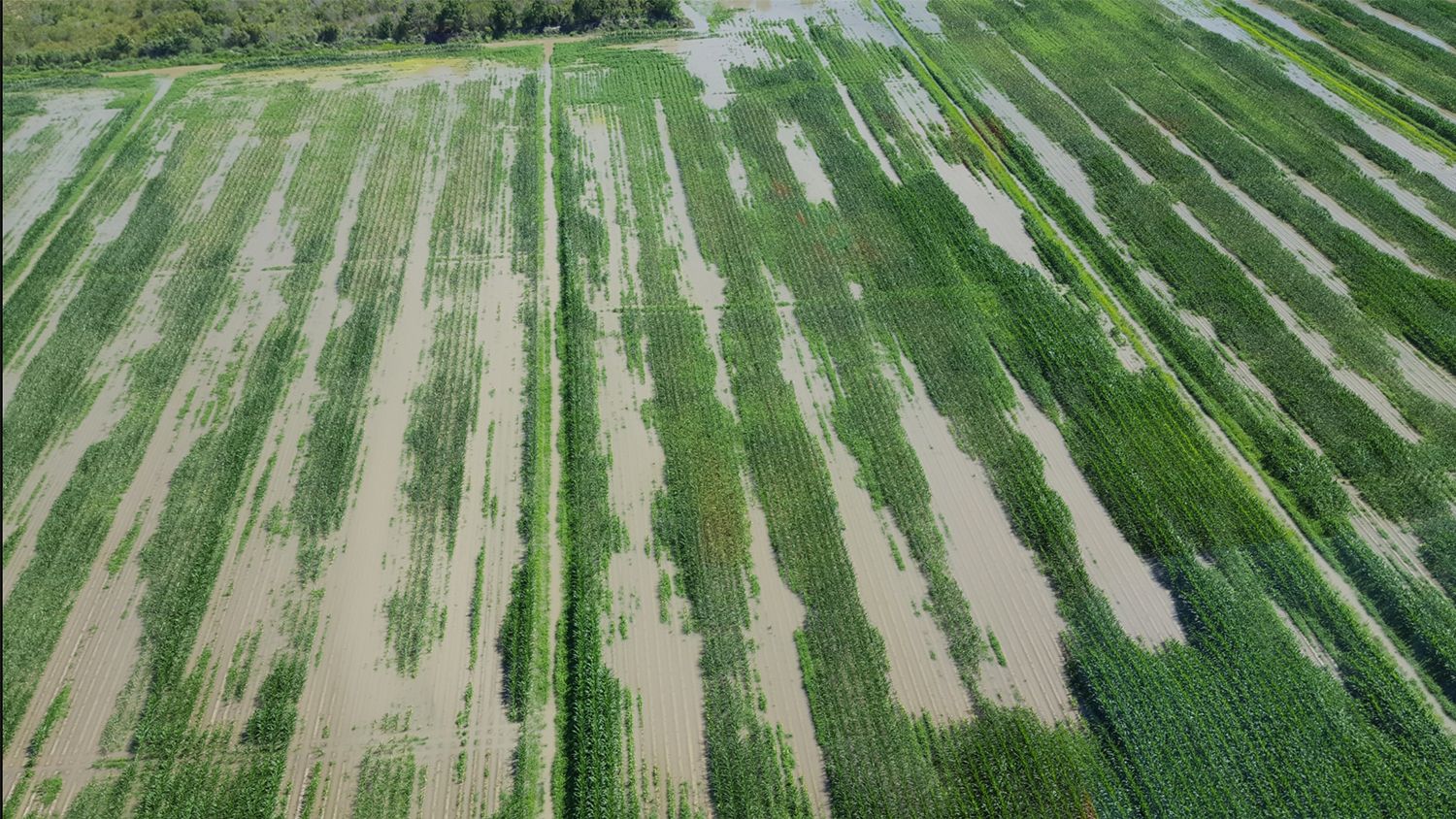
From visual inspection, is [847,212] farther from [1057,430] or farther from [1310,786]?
[1310,786]

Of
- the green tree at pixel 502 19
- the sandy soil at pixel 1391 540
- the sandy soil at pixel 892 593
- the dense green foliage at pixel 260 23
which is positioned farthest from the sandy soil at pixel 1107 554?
the green tree at pixel 502 19

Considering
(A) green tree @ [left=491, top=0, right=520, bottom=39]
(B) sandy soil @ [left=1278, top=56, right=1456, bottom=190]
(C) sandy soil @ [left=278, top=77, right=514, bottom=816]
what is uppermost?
(A) green tree @ [left=491, top=0, right=520, bottom=39]

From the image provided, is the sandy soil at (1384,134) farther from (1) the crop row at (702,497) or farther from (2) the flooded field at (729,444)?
(1) the crop row at (702,497)

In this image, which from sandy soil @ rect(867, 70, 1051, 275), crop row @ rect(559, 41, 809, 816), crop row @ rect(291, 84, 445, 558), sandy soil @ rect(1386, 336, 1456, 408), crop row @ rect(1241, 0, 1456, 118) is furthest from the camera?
crop row @ rect(1241, 0, 1456, 118)

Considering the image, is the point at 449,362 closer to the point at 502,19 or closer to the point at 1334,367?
the point at 502,19

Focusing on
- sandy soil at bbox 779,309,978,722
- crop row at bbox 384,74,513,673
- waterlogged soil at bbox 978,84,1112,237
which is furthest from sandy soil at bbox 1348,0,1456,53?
crop row at bbox 384,74,513,673

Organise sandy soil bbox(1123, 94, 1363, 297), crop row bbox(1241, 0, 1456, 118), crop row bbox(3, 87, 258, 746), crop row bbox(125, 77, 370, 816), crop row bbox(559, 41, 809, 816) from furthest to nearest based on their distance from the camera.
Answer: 1. crop row bbox(1241, 0, 1456, 118)
2. sandy soil bbox(1123, 94, 1363, 297)
3. crop row bbox(3, 87, 258, 746)
4. crop row bbox(559, 41, 809, 816)
5. crop row bbox(125, 77, 370, 816)

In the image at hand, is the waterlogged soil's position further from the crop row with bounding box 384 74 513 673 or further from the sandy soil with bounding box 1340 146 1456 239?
the crop row with bounding box 384 74 513 673
